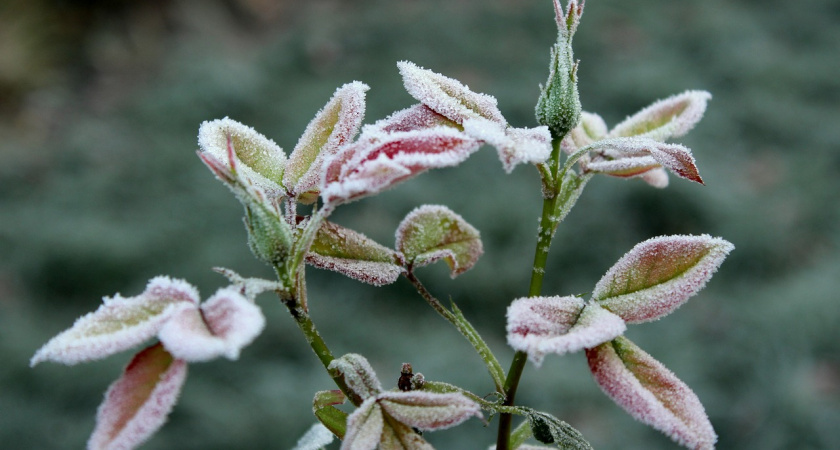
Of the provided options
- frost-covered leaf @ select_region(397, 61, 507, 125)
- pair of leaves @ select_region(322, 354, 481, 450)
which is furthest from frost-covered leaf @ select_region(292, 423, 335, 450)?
frost-covered leaf @ select_region(397, 61, 507, 125)

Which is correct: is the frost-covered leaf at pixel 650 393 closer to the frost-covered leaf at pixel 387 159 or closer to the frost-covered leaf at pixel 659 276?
the frost-covered leaf at pixel 659 276

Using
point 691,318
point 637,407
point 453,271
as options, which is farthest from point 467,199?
point 637,407

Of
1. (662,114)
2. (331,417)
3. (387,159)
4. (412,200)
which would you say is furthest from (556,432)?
(412,200)

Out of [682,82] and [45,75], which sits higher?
[45,75]

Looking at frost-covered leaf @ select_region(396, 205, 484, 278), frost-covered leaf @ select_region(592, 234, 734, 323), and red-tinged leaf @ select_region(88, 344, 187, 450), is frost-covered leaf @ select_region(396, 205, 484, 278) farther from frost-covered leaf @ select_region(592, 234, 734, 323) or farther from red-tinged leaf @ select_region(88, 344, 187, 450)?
red-tinged leaf @ select_region(88, 344, 187, 450)

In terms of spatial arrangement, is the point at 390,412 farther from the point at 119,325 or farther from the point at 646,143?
the point at 646,143

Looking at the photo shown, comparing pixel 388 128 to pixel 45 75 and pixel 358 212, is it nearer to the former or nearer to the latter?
pixel 358 212
